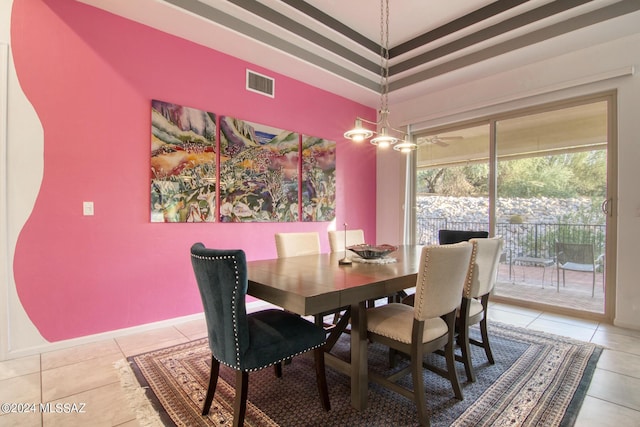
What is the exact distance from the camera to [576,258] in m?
3.53

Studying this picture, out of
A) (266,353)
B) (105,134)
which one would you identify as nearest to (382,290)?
(266,353)

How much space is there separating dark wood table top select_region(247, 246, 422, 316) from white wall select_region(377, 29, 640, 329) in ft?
8.07

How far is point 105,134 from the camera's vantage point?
2.73 metres

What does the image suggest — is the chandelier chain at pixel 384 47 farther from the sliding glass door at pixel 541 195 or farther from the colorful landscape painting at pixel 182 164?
the colorful landscape painting at pixel 182 164

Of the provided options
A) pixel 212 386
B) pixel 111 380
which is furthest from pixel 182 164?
pixel 212 386

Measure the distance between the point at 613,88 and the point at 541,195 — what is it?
1232 mm

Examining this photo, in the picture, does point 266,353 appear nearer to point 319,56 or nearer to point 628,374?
point 628,374

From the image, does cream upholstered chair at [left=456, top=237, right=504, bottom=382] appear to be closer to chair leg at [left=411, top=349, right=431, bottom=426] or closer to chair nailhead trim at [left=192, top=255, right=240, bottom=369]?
chair leg at [left=411, top=349, right=431, bottom=426]

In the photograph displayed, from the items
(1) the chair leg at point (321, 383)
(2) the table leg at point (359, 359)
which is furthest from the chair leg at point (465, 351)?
(1) the chair leg at point (321, 383)

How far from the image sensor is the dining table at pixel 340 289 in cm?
146

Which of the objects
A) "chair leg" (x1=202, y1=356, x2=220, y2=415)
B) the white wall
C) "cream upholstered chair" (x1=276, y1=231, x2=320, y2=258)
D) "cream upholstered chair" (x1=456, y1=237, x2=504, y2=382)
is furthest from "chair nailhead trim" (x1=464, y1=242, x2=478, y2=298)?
the white wall

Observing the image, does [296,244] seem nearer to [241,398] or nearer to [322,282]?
[322,282]

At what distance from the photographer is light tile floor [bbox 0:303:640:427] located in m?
1.69

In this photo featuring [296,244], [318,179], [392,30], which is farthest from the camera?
[318,179]
